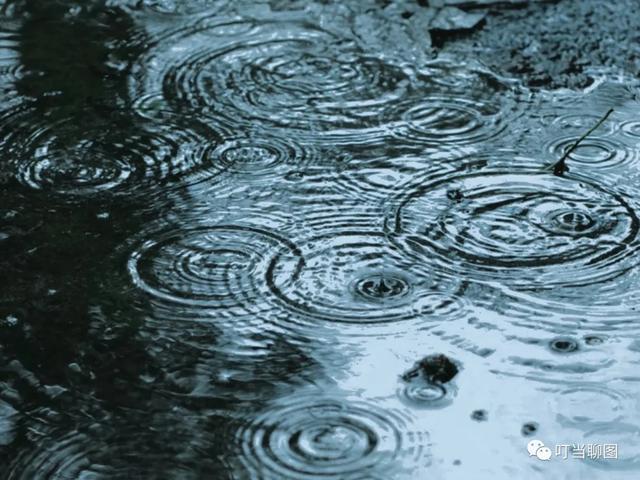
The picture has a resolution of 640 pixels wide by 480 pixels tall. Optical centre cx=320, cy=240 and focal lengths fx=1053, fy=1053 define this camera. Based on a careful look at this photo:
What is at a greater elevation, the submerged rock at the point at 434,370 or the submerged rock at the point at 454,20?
the submerged rock at the point at 454,20

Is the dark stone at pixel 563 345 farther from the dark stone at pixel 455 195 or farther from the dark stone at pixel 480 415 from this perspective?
the dark stone at pixel 455 195

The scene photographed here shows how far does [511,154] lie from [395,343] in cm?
93

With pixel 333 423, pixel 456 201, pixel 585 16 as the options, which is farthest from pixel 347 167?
pixel 585 16

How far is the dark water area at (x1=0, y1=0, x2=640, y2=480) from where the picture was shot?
1.97 m

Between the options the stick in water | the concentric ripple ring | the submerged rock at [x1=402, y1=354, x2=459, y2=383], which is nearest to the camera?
the submerged rock at [x1=402, y1=354, x2=459, y2=383]

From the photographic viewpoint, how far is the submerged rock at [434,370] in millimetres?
2100

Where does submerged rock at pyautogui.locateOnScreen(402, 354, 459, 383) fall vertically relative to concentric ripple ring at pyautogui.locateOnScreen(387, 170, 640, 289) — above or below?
below

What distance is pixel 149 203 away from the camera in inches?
105

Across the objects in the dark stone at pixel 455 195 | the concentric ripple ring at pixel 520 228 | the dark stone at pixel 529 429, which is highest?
the dark stone at pixel 455 195

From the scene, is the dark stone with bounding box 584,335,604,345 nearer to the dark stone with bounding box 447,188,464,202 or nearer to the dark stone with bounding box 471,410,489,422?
the dark stone with bounding box 471,410,489,422

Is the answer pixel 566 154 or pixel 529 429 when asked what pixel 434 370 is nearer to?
pixel 529 429

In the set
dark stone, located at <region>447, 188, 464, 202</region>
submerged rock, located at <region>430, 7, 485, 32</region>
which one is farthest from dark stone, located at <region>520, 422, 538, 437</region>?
submerged rock, located at <region>430, 7, 485, 32</region>

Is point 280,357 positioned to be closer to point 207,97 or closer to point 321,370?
point 321,370

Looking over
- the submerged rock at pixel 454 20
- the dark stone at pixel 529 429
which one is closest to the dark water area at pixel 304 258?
the dark stone at pixel 529 429
